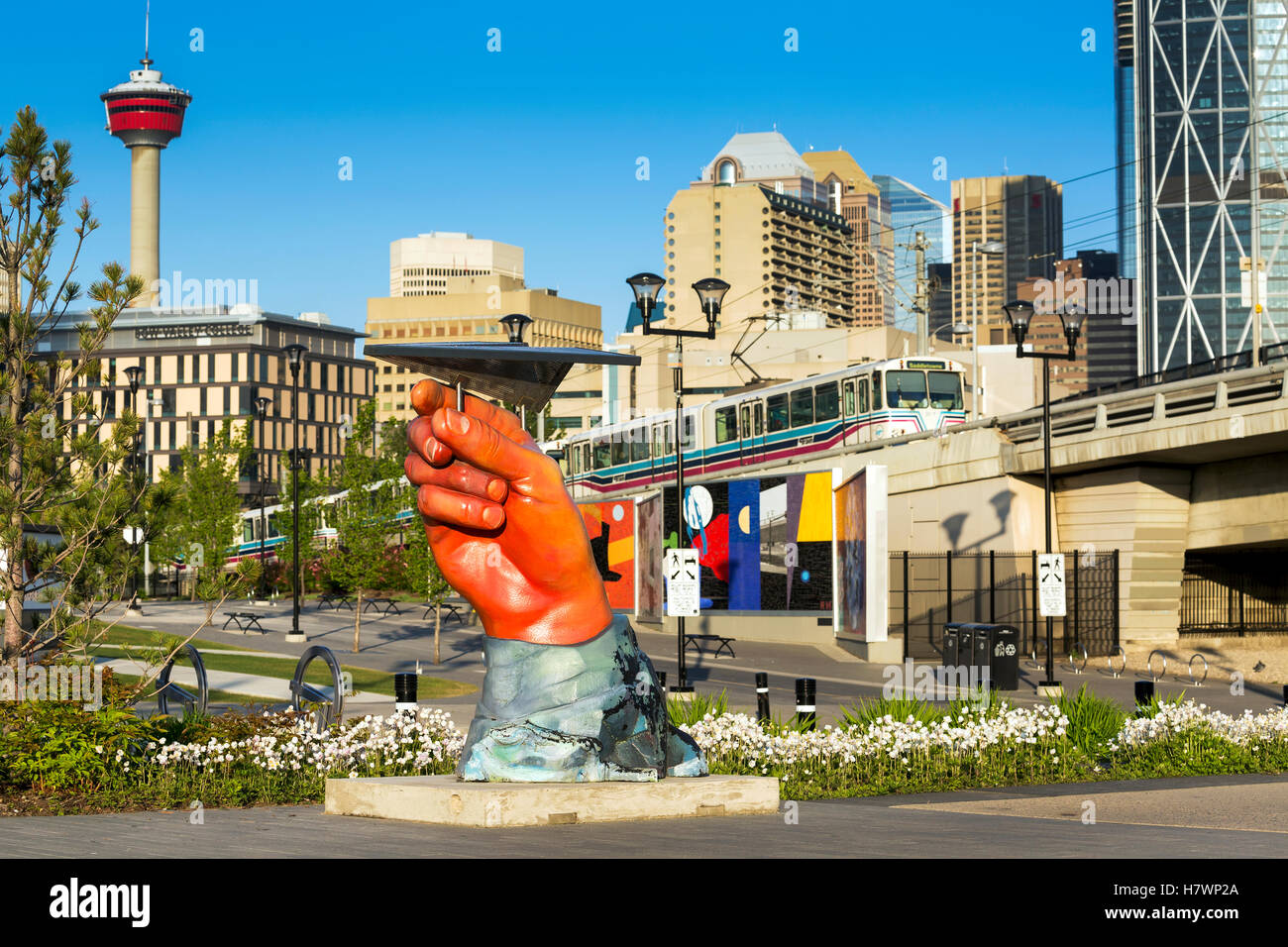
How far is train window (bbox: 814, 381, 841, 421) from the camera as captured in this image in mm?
43094

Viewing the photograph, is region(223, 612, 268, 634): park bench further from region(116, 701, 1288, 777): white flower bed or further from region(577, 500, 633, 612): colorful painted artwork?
region(116, 701, 1288, 777): white flower bed

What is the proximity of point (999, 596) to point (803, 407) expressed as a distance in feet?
31.8

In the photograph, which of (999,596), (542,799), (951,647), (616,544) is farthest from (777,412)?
(542,799)

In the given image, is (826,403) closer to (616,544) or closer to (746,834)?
(616,544)

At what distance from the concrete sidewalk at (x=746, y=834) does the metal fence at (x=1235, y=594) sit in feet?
83.4

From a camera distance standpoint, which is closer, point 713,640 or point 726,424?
point 713,640

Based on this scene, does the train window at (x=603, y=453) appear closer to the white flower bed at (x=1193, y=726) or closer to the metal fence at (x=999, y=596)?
the metal fence at (x=999, y=596)

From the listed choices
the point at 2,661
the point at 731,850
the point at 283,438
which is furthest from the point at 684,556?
the point at 283,438

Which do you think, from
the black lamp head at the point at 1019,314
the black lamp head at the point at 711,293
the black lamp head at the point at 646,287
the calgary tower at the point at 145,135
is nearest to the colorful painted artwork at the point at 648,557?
the black lamp head at the point at 1019,314

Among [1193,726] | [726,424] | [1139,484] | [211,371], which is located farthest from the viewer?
[211,371]

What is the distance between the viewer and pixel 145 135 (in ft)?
595

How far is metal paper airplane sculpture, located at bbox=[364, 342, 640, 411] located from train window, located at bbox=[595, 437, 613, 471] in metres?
40.6

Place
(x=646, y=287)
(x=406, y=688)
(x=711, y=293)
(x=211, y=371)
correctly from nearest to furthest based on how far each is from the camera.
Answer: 1. (x=406, y=688)
2. (x=646, y=287)
3. (x=711, y=293)
4. (x=211, y=371)

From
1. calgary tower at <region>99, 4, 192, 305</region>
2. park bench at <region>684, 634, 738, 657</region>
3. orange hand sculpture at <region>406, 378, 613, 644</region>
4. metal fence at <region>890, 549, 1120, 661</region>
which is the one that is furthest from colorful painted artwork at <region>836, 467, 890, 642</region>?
calgary tower at <region>99, 4, 192, 305</region>
